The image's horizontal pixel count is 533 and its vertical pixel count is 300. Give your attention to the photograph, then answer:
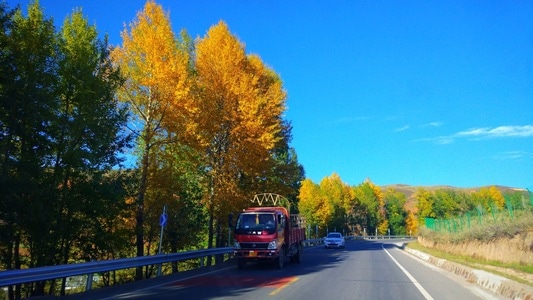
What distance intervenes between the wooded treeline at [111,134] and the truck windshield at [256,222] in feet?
12.7

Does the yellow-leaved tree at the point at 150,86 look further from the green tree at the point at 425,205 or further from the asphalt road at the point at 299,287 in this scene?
the green tree at the point at 425,205

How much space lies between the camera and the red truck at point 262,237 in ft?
56.4

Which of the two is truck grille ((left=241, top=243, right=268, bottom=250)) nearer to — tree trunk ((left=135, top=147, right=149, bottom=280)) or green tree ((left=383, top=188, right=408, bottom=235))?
tree trunk ((left=135, top=147, right=149, bottom=280))

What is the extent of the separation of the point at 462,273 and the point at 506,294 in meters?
5.56

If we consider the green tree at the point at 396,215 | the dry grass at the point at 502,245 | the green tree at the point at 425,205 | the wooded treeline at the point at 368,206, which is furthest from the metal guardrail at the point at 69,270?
the green tree at the point at 396,215

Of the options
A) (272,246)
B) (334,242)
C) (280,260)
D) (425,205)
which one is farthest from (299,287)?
(425,205)

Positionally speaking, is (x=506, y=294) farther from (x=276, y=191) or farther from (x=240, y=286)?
(x=276, y=191)

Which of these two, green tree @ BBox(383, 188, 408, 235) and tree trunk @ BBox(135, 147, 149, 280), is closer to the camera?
tree trunk @ BBox(135, 147, 149, 280)

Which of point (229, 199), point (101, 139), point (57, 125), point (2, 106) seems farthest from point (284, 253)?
Result: point (2, 106)

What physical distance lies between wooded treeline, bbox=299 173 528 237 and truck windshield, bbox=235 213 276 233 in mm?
52146

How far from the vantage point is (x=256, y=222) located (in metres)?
18.1

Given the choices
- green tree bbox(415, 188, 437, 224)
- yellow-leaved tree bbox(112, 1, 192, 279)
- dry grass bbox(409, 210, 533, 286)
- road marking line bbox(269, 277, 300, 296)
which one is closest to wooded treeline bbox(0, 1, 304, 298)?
yellow-leaved tree bbox(112, 1, 192, 279)

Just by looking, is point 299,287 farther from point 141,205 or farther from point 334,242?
point 334,242

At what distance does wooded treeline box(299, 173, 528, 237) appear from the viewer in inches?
2940
